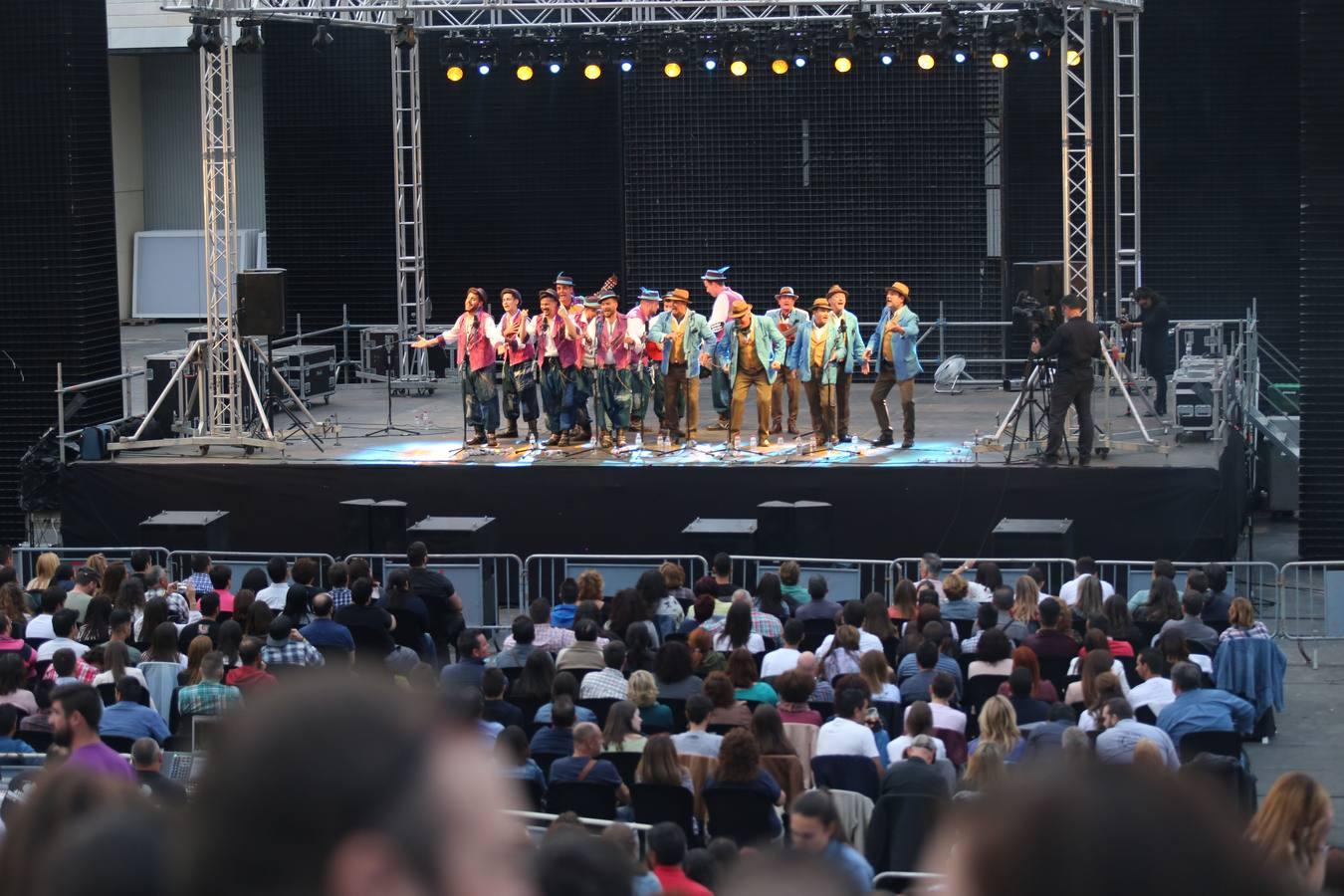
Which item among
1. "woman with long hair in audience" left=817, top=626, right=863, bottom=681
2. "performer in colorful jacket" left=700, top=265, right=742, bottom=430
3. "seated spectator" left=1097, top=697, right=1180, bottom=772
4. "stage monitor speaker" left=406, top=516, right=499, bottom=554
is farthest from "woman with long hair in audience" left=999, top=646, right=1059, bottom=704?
"performer in colorful jacket" left=700, top=265, right=742, bottom=430

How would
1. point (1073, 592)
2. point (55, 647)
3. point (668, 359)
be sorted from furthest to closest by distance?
point (668, 359) → point (1073, 592) → point (55, 647)

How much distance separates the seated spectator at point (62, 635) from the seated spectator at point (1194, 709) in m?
5.84

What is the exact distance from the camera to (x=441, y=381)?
79.6 feet

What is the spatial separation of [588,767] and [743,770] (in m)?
0.75

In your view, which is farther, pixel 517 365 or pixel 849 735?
pixel 517 365

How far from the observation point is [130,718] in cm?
899

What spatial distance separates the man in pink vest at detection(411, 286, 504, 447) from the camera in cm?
1869

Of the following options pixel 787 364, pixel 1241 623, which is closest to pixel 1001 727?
pixel 1241 623

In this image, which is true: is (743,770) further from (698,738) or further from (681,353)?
(681,353)

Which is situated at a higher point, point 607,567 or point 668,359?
point 668,359

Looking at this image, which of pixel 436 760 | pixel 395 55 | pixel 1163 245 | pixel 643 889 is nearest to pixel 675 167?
pixel 395 55

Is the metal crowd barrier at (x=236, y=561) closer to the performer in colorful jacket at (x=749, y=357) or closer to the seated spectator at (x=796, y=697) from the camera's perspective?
the performer in colorful jacket at (x=749, y=357)

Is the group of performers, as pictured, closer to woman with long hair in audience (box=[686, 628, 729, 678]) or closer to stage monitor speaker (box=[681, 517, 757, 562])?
stage monitor speaker (box=[681, 517, 757, 562])

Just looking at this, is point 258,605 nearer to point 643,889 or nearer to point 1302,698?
point 643,889
